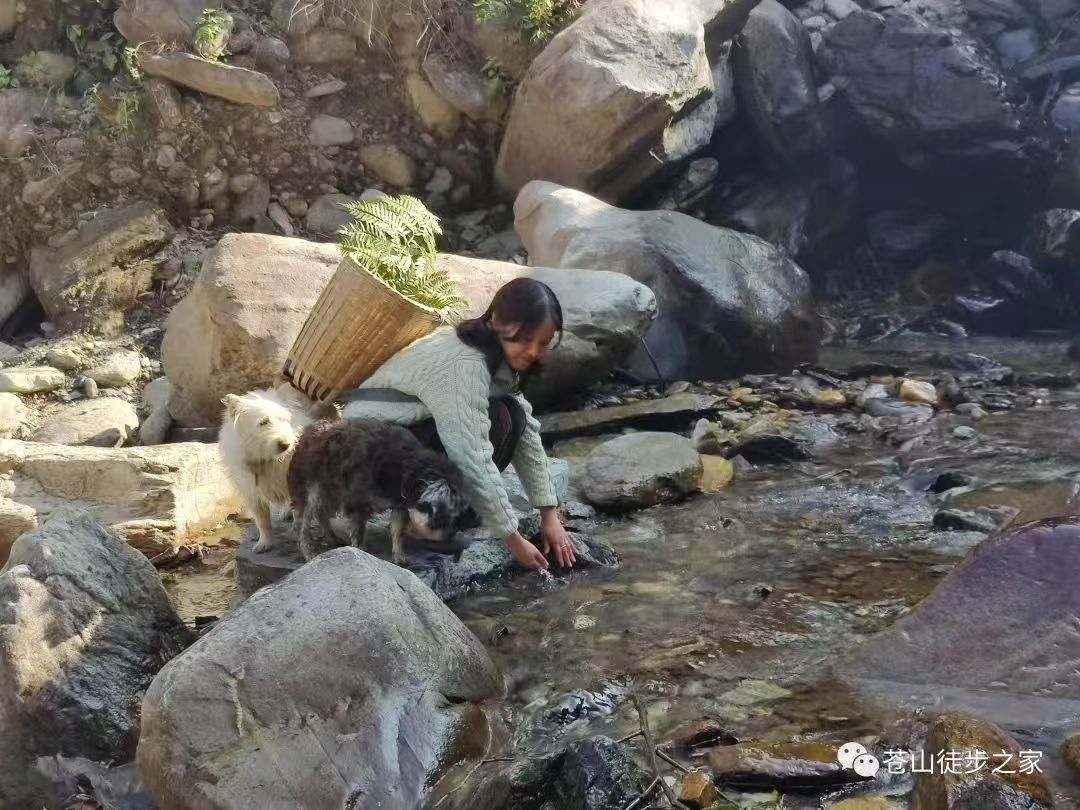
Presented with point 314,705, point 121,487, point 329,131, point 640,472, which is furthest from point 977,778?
point 329,131

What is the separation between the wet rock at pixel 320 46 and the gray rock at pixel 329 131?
0.66 meters

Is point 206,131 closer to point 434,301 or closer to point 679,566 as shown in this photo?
point 434,301

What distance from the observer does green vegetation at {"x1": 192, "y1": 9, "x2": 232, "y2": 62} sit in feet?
31.2

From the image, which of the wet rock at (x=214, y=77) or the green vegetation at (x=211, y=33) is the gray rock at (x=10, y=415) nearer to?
the wet rock at (x=214, y=77)

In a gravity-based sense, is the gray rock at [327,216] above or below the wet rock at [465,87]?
below

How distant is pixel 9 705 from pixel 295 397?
2093 mm

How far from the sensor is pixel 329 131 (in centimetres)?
1024

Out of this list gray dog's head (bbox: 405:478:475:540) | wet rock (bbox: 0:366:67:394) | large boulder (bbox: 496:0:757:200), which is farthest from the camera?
large boulder (bbox: 496:0:757:200)

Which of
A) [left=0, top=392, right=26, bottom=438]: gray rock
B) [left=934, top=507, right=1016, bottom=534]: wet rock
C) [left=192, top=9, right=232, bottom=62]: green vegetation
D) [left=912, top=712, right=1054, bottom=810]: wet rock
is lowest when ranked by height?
[left=0, top=392, right=26, bottom=438]: gray rock

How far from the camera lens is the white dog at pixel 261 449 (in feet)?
14.3

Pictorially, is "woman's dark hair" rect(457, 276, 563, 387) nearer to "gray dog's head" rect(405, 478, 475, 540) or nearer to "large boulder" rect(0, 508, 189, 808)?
"gray dog's head" rect(405, 478, 475, 540)

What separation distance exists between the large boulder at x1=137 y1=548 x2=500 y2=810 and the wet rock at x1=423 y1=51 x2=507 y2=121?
7891mm

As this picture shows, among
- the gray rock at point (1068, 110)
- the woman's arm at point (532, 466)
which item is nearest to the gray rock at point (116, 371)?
the woman's arm at point (532, 466)

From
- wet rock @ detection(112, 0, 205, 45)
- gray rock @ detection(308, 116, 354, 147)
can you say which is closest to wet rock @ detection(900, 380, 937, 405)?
gray rock @ detection(308, 116, 354, 147)
